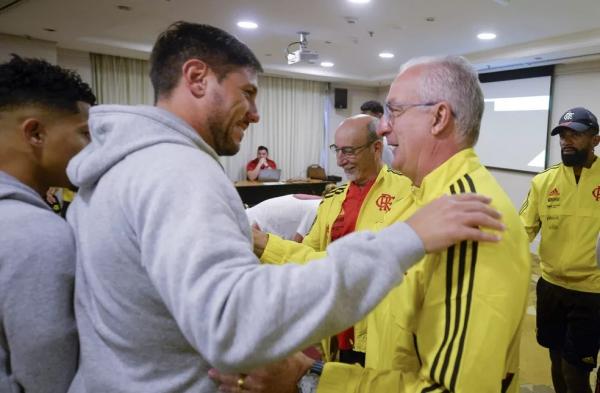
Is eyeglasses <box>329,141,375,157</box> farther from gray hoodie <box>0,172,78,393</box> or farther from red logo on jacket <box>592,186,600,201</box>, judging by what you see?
gray hoodie <box>0,172,78,393</box>

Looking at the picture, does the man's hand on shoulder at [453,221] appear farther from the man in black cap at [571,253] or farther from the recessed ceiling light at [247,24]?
the recessed ceiling light at [247,24]

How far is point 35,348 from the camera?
87cm

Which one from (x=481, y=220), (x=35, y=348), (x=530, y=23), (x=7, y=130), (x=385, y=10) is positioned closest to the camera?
(x=481, y=220)

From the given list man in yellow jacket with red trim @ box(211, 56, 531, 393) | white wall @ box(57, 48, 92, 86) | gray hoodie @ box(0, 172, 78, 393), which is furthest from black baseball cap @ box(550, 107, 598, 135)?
white wall @ box(57, 48, 92, 86)

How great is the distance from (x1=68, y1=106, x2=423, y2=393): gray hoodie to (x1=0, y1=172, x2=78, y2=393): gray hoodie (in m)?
0.06

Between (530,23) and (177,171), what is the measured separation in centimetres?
541

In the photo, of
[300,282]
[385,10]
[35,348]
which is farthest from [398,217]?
[385,10]

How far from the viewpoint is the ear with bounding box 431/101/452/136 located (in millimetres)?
1001

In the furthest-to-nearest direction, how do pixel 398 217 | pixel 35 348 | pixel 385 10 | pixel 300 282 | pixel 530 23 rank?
pixel 530 23, pixel 385 10, pixel 398 217, pixel 35 348, pixel 300 282

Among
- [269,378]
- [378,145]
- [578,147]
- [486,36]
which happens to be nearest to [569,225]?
[578,147]

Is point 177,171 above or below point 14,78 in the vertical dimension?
below

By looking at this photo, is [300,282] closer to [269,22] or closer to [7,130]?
[7,130]

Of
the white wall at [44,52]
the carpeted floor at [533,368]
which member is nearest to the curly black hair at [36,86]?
the carpeted floor at [533,368]

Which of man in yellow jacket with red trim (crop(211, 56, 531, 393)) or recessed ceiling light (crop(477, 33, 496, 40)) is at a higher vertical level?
recessed ceiling light (crop(477, 33, 496, 40))
